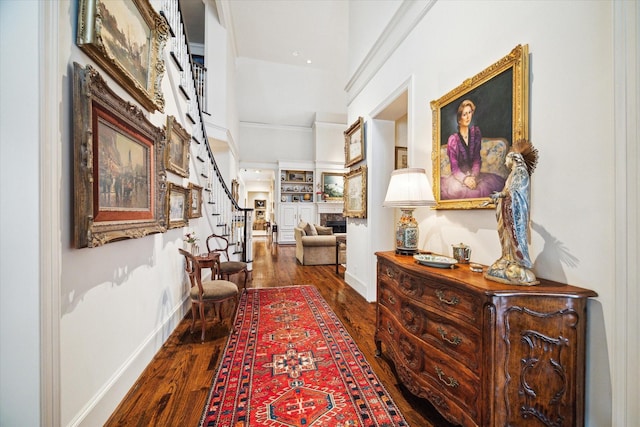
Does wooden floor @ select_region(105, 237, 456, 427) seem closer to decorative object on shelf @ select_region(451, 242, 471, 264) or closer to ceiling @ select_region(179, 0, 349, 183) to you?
decorative object on shelf @ select_region(451, 242, 471, 264)

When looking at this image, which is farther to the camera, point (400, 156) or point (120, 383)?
point (400, 156)

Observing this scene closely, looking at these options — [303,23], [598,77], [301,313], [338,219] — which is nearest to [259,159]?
[338,219]

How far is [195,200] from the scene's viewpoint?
3.20m

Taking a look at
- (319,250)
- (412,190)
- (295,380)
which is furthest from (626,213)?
(319,250)

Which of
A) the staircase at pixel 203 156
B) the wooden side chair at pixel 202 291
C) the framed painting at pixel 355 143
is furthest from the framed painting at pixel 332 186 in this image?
the wooden side chair at pixel 202 291

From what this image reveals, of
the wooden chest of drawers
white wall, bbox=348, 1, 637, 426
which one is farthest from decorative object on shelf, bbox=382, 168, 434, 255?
the wooden chest of drawers

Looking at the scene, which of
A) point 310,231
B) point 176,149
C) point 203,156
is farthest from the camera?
point 310,231

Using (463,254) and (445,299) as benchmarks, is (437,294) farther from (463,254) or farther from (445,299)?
(463,254)

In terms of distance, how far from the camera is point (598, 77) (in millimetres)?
1038

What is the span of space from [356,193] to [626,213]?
301 cm

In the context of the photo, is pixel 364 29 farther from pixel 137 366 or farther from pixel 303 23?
pixel 137 366

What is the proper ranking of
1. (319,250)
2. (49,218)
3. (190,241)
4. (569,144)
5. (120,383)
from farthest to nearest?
(319,250) < (190,241) < (120,383) < (569,144) < (49,218)

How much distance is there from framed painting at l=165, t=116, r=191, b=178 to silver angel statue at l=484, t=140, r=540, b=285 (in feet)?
8.89

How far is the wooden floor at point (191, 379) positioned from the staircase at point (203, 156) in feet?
6.01
